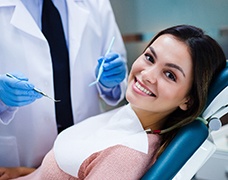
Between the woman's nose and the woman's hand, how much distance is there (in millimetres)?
605

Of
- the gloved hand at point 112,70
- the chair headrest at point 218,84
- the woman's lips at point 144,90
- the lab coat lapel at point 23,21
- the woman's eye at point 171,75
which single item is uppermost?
the chair headrest at point 218,84

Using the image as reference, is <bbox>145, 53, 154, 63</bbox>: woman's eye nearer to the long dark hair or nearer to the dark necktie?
the long dark hair

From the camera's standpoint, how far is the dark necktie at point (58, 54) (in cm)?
123

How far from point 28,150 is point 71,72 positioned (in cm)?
37

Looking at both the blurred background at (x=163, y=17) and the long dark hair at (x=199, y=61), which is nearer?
the long dark hair at (x=199, y=61)

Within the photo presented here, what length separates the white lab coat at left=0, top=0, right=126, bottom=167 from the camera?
44.6 inches

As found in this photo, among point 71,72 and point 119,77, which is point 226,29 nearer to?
point 119,77

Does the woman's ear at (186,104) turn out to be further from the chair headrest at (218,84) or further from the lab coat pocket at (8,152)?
the lab coat pocket at (8,152)

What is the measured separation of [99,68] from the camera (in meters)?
1.28

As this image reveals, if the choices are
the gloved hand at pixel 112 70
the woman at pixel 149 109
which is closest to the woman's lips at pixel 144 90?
the woman at pixel 149 109

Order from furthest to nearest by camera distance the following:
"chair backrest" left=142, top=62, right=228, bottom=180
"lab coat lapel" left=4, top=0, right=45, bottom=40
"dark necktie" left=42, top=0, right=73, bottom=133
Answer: "dark necktie" left=42, top=0, right=73, bottom=133 < "lab coat lapel" left=4, top=0, right=45, bottom=40 < "chair backrest" left=142, top=62, right=228, bottom=180

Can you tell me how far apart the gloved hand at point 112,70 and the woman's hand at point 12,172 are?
18.8 inches

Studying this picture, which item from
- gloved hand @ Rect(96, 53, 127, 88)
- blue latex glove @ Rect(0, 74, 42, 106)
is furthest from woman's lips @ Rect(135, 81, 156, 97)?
blue latex glove @ Rect(0, 74, 42, 106)

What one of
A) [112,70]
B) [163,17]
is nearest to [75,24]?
[112,70]
